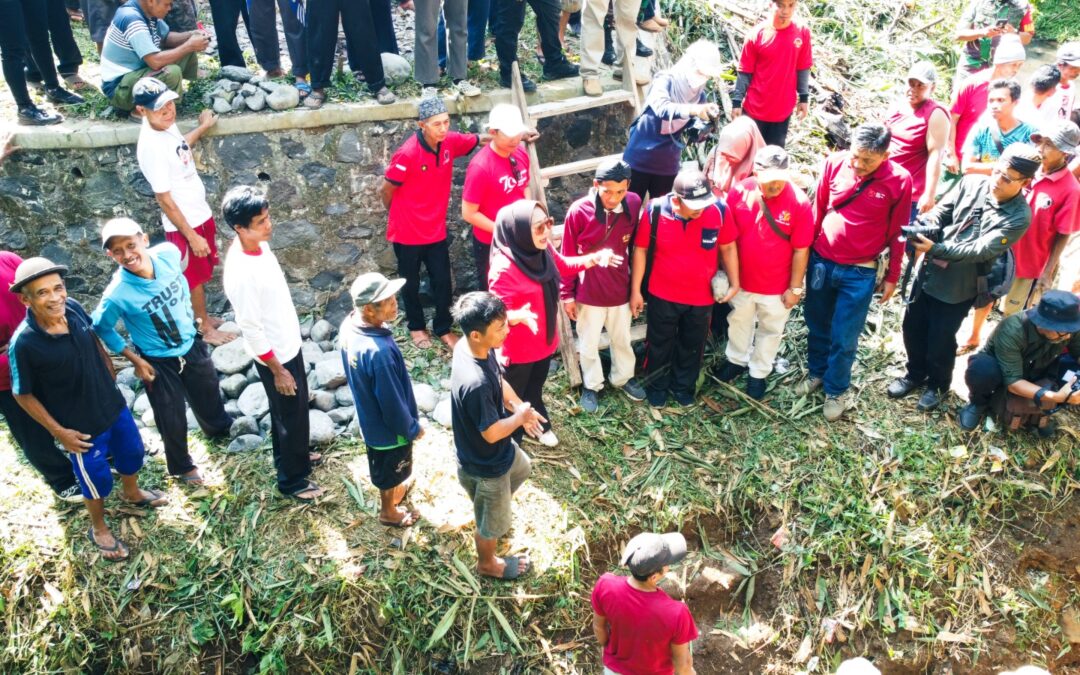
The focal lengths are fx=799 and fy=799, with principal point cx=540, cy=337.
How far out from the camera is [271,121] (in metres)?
6.89

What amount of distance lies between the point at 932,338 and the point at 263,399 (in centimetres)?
531

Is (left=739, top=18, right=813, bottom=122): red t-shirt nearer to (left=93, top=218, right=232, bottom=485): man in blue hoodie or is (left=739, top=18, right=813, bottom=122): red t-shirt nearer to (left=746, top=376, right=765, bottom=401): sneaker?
(left=746, top=376, right=765, bottom=401): sneaker

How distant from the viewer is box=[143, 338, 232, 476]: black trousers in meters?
5.36

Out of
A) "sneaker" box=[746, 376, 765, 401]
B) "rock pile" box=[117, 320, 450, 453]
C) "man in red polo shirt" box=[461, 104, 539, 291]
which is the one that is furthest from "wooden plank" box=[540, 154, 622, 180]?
"sneaker" box=[746, 376, 765, 401]

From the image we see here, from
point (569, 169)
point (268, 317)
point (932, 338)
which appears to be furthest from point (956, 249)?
point (268, 317)

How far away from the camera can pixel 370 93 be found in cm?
725

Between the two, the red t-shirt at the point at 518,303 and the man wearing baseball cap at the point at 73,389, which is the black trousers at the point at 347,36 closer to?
the red t-shirt at the point at 518,303

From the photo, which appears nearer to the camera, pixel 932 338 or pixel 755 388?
pixel 932 338

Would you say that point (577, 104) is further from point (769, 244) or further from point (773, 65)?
point (769, 244)

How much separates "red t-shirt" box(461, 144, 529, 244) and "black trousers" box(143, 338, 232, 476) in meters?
2.27

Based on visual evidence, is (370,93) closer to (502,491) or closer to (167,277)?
(167,277)

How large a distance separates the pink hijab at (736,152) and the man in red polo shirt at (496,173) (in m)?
1.50

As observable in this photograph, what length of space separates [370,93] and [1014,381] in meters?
5.86

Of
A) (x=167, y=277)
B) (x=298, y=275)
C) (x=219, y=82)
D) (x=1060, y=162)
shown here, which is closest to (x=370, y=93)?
(x=219, y=82)
